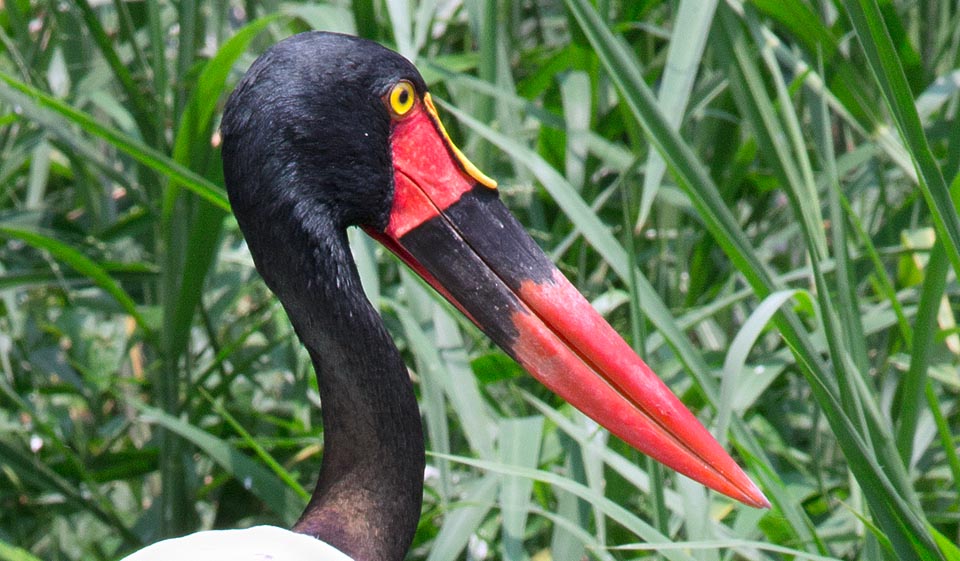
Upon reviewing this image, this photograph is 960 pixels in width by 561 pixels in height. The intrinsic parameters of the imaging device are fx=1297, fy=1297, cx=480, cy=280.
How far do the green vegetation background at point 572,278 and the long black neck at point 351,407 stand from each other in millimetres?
187

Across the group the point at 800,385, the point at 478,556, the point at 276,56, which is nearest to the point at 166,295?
the point at 478,556

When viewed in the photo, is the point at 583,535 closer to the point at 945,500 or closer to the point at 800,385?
the point at 945,500

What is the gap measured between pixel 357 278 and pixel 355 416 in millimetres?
178

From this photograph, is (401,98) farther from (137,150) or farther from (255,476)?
(255,476)

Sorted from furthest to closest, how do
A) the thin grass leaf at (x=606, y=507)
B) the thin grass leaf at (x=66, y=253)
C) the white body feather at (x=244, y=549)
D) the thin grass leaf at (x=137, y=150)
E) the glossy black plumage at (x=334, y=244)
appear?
1. the thin grass leaf at (x=66, y=253)
2. the thin grass leaf at (x=137, y=150)
3. the thin grass leaf at (x=606, y=507)
4. the glossy black plumage at (x=334, y=244)
5. the white body feather at (x=244, y=549)

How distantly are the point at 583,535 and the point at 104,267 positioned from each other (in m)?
1.17

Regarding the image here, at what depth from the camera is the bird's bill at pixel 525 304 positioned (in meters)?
1.66

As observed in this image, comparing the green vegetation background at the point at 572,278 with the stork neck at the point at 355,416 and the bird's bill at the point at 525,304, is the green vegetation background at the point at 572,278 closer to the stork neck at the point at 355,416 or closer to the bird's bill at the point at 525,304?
the bird's bill at the point at 525,304

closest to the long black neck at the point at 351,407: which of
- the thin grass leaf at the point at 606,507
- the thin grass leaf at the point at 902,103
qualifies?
the thin grass leaf at the point at 606,507

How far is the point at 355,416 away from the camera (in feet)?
5.34

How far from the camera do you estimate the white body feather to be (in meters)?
1.45

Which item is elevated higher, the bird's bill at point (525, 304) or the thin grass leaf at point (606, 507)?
the bird's bill at point (525, 304)

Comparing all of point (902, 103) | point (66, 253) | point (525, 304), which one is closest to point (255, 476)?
point (66, 253)

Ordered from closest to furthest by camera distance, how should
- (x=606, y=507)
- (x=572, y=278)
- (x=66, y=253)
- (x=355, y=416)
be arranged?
(x=355, y=416)
(x=606, y=507)
(x=66, y=253)
(x=572, y=278)
